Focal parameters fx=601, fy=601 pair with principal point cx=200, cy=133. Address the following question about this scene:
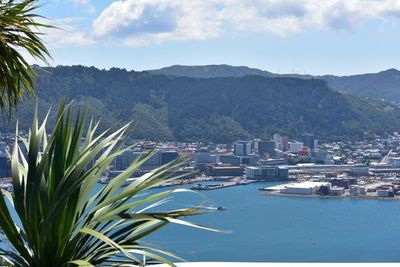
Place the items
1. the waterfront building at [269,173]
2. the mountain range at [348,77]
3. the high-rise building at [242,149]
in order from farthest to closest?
the mountain range at [348,77] < the high-rise building at [242,149] < the waterfront building at [269,173]

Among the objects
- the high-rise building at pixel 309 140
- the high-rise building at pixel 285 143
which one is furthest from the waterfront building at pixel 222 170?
the high-rise building at pixel 309 140

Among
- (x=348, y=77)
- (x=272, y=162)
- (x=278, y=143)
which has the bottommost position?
(x=272, y=162)

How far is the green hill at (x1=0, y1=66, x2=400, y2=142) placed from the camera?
1927 inches

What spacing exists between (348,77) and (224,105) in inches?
1857

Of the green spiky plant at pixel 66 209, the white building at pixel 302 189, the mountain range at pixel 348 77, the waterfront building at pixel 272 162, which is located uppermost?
the mountain range at pixel 348 77

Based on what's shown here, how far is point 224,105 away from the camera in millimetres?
54500

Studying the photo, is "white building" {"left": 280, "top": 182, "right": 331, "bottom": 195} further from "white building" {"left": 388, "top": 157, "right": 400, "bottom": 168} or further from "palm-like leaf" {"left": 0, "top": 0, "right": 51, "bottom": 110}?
"palm-like leaf" {"left": 0, "top": 0, "right": 51, "bottom": 110}

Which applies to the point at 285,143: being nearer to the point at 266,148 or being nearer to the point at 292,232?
the point at 266,148

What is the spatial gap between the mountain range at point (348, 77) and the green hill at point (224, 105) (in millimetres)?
19976

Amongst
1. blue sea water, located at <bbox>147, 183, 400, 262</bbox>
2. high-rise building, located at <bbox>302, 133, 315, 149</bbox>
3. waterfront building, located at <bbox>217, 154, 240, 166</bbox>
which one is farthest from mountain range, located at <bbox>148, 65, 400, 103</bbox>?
blue sea water, located at <bbox>147, 183, 400, 262</bbox>

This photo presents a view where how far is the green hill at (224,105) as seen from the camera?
48.9m

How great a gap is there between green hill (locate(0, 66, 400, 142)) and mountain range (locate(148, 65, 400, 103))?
20.0 metres

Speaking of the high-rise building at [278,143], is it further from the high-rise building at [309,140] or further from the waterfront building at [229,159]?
the waterfront building at [229,159]

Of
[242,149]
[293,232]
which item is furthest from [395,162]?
[293,232]
